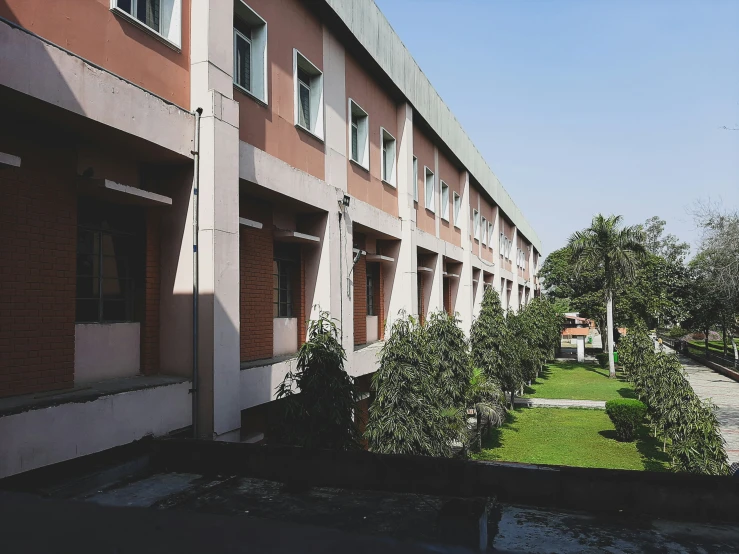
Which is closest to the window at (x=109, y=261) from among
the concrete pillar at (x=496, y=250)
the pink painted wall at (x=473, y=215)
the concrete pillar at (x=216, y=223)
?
the concrete pillar at (x=216, y=223)

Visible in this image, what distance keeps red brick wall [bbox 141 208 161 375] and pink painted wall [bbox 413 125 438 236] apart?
10.6 metres

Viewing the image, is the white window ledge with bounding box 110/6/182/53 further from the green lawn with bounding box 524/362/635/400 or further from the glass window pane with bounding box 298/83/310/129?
the green lawn with bounding box 524/362/635/400

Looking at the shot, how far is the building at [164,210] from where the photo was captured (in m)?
5.45

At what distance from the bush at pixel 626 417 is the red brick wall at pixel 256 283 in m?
14.5

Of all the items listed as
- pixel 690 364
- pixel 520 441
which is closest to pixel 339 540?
pixel 520 441

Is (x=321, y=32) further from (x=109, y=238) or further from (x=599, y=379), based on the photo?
(x=599, y=379)

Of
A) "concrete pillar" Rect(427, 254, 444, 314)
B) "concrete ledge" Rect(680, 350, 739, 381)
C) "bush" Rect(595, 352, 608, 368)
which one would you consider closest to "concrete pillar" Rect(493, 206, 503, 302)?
"concrete pillar" Rect(427, 254, 444, 314)

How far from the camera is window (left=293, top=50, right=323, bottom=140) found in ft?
34.4

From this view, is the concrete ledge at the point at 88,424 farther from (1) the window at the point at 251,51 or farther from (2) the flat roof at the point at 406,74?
(2) the flat roof at the point at 406,74

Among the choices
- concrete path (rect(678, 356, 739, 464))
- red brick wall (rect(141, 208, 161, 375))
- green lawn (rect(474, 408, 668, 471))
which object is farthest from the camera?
concrete path (rect(678, 356, 739, 464))

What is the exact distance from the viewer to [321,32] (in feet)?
36.6

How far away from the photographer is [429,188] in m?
18.7

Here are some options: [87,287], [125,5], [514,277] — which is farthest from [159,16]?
[514,277]

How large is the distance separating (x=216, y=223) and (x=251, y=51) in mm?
3618
